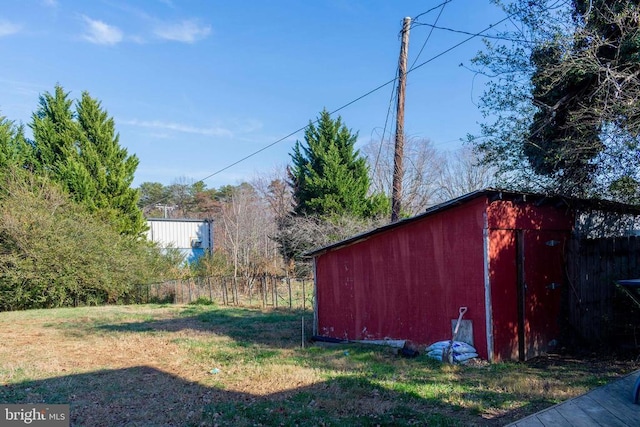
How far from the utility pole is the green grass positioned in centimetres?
409

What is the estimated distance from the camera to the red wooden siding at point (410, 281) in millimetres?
7559

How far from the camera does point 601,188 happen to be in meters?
8.03

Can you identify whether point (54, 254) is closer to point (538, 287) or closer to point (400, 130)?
point (400, 130)

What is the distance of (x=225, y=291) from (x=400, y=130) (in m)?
11.6

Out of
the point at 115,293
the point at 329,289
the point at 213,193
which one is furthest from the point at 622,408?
the point at 213,193

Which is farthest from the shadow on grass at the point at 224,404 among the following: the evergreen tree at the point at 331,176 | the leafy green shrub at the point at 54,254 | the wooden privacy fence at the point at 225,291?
the evergreen tree at the point at 331,176

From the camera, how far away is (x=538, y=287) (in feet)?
26.3

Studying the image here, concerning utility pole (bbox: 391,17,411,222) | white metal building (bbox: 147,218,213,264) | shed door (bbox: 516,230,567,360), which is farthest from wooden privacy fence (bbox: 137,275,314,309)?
white metal building (bbox: 147,218,213,264)

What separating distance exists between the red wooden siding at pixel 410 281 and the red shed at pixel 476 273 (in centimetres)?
2

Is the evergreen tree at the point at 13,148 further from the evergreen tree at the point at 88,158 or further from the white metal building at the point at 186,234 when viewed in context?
the white metal building at the point at 186,234

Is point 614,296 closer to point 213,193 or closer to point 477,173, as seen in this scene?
point 477,173

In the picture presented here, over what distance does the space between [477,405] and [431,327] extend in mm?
3328

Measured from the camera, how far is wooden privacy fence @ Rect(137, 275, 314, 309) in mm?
19478

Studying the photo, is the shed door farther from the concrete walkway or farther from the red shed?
the concrete walkway
